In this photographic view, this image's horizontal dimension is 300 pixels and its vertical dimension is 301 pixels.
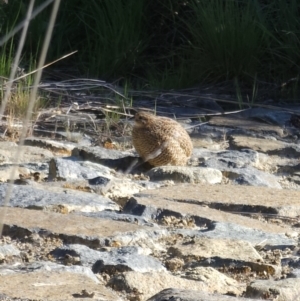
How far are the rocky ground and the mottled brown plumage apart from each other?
0.23 ft

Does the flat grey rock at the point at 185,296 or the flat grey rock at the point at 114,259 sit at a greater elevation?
the flat grey rock at the point at 185,296

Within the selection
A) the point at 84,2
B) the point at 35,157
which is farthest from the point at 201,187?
the point at 84,2

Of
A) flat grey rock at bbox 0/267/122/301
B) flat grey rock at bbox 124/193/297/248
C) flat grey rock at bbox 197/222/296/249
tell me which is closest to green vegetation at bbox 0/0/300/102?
flat grey rock at bbox 124/193/297/248

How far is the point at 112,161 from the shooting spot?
3.95 meters

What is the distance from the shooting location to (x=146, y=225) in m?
2.94

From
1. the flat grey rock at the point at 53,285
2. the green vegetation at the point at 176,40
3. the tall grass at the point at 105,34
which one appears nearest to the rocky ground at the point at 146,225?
the flat grey rock at the point at 53,285

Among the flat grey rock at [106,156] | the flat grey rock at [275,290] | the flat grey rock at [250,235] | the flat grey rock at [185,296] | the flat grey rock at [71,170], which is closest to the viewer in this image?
the flat grey rock at [185,296]

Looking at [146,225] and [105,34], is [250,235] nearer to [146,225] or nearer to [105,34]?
[146,225]

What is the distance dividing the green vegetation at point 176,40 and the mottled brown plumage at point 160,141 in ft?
4.82

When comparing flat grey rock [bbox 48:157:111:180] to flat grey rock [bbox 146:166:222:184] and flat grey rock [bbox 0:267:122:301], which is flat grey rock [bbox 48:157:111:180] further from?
flat grey rock [bbox 0:267:122:301]

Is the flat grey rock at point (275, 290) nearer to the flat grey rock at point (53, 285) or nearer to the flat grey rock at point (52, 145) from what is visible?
the flat grey rock at point (53, 285)

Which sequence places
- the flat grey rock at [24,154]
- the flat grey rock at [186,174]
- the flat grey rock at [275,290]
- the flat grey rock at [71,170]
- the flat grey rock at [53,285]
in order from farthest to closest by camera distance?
the flat grey rock at [24,154], the flat grey rock at [186,174], the flat grey rock at [71,170], the flat grey rock at [275,290], the flat grey rock at [53,285]

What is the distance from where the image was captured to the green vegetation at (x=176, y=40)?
5.92 meters

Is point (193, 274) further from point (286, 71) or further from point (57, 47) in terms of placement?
point (57, 47)
